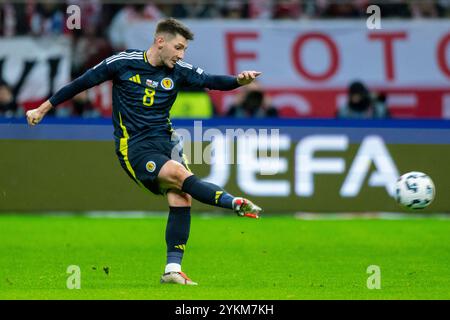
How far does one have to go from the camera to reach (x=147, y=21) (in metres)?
18.3

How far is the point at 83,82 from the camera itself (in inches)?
371

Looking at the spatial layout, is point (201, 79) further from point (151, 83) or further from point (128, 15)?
point (128, 15)

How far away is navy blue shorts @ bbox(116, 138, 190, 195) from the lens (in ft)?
30.6

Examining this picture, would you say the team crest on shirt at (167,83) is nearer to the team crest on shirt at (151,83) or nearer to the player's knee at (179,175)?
the team crest on shirt at (151,83)

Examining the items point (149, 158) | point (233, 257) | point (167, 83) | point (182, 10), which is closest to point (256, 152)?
point (182, 10)

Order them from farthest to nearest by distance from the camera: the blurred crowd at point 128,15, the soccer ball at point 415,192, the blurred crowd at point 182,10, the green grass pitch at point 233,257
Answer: the blurred crowd at point 182,10 < the blurred crowd at point 128,15 < the soccer ball at point 415,192 < the green grass pitch at point 233,257

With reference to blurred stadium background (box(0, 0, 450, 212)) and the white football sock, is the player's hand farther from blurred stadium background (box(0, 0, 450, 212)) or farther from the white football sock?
blurred stadium background (box(0, 0, 450, 212))

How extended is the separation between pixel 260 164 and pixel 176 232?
21.4ft

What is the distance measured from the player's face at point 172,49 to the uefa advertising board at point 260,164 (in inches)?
250

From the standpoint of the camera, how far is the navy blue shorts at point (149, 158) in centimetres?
931

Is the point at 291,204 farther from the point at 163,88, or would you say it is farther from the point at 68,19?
the point at 163,88

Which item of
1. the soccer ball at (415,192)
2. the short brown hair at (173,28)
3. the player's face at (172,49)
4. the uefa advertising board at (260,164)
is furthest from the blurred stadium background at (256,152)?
the short brown hair at (173,28)
